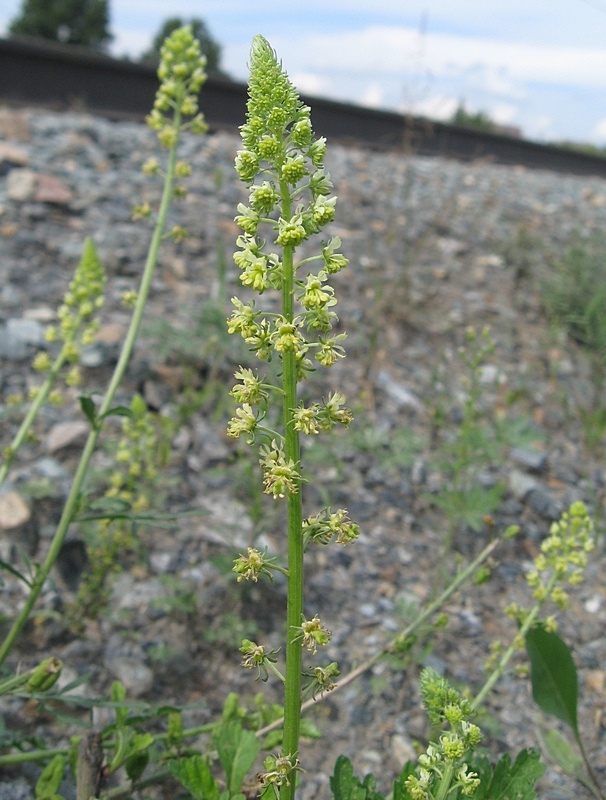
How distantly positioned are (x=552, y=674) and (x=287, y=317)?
1227mm

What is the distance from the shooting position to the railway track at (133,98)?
755 cm

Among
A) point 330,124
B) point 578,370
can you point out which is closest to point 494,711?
point 578,370

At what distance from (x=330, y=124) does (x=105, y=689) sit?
8.14 metres

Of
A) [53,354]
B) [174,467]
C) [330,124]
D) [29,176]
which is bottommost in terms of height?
[174,467]

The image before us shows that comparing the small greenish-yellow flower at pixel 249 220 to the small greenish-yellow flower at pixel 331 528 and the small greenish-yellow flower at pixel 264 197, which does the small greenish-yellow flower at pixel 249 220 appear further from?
the small greenish-yellow flower at pixel 331 528

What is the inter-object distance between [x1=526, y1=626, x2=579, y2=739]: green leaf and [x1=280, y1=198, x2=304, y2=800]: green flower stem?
79cm

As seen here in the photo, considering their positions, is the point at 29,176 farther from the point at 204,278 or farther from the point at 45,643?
the point at 45,643

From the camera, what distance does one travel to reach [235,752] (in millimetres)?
1895

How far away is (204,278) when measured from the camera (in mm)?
5145

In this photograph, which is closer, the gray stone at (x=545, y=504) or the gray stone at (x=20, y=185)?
the gray stone at (x=545, y=504)

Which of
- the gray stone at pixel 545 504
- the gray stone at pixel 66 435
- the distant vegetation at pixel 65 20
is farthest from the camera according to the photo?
the distant vegetation at pixel 65 20

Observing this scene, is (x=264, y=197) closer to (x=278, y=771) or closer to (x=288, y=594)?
(x=288, y=594)

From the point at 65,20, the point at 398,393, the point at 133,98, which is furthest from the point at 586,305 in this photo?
the point at 65,20

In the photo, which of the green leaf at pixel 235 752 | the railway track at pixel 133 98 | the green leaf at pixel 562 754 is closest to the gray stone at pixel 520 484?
the green leaf at pixel 562 754
